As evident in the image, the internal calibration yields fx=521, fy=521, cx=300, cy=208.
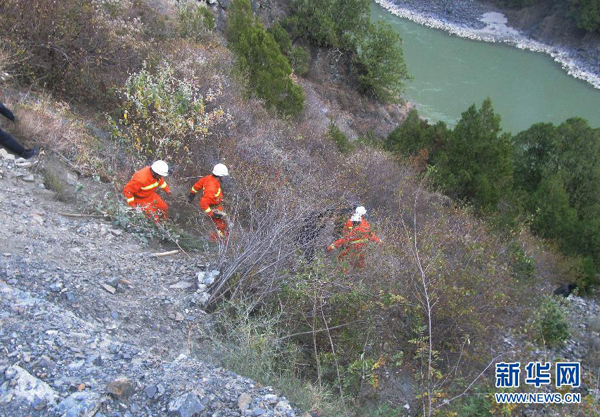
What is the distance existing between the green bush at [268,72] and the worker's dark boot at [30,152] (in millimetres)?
6100

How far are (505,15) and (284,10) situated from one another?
23863 mm

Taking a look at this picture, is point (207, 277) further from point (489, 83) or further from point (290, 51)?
point (489, 83)

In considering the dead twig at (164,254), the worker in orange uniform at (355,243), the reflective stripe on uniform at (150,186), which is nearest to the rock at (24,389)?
the dead twig at (164,254)

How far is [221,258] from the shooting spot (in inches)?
212

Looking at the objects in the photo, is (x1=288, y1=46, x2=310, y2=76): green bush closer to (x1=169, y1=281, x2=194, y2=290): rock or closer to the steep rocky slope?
the steep rocky slope

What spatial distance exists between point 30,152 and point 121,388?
168 inches

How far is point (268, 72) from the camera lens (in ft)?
41.5

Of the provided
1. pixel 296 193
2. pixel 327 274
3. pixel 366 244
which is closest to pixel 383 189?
pixel 296 193

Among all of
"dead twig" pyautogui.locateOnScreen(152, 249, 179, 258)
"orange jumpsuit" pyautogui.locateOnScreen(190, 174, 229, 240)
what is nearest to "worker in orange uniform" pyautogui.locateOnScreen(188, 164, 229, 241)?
"orange jumpsuit" pyautogui.locateOnScreen(190, 174, 229, 240)

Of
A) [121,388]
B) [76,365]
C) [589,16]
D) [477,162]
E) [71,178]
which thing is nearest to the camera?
[121,388]

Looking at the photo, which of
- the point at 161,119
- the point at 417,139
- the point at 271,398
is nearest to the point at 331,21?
the point at 417,139

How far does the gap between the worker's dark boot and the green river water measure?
21.0 metres

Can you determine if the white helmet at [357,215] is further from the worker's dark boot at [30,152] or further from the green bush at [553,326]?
the worker's dark boot at [30,152]

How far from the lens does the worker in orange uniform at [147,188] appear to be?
20.6 feet
